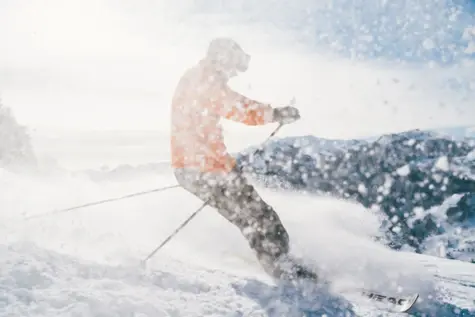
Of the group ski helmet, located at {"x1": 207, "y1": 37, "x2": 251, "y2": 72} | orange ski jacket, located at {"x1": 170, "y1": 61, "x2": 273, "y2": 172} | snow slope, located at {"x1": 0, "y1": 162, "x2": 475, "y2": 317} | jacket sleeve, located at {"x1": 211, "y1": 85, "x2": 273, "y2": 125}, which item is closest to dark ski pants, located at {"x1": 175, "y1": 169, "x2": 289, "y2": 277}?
orange ski jacket, located at {"x1": 170, "y1": 61, "x2": 273, "y2": 172}

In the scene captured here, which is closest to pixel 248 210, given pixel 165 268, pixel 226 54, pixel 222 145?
pixel 222 145

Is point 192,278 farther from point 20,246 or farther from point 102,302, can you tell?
point 20,246

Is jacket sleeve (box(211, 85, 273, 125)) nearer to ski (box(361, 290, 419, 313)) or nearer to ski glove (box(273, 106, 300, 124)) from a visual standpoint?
ski glove (box(273, 106, 300, 124))

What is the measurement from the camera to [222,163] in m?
4.07

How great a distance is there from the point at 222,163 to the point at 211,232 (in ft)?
6.40

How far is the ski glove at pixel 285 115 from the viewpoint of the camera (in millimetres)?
3949

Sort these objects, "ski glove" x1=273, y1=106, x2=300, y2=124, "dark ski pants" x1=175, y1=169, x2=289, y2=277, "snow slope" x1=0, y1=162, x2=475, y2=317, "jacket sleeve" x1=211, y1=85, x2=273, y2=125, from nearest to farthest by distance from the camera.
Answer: "snow slope" x1=0, y1=162, x2=475, y2=317, "jacket sleeve" x1=211, y1=85, x2=273, y2=125, "ski glove" x1=273, y1=106, x2=300, y2=124, "dark ski pants" x1=175, y1=169, x2=289, y2=277

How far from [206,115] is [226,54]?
1.97 feet

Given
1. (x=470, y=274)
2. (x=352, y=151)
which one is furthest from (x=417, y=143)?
(x=470, y=274)

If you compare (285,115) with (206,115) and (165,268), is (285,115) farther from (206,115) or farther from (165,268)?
(165,268)

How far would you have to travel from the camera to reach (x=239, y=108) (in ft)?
12.6

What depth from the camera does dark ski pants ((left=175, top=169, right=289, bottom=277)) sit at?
4.09m

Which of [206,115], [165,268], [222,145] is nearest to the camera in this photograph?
[165,268]

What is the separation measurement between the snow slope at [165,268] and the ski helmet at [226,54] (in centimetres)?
188
